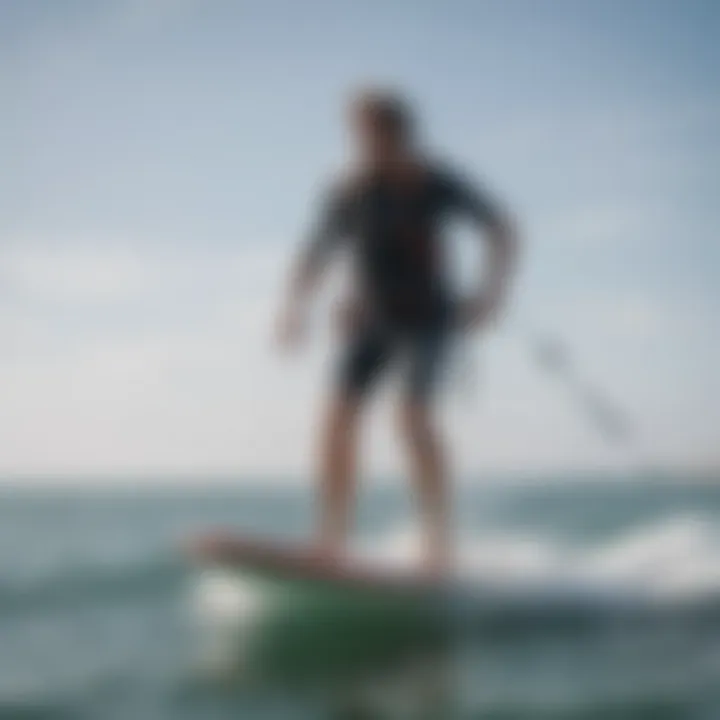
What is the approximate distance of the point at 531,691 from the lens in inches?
51.5

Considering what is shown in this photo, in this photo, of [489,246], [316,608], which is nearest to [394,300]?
[489,246]

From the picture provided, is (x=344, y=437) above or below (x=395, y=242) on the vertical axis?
below

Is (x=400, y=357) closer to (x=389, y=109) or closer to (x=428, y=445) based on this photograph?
(x=428, y=445)

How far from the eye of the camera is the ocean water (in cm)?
129

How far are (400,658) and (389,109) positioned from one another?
0.69 meters

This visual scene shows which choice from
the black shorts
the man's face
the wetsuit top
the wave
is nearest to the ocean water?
the wave

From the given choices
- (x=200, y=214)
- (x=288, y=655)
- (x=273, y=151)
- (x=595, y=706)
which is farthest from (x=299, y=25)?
(x=595, y=706)

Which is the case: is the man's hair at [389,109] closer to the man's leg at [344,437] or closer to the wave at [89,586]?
the man's leg at [344,437]

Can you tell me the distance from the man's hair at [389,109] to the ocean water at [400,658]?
47 centimetres

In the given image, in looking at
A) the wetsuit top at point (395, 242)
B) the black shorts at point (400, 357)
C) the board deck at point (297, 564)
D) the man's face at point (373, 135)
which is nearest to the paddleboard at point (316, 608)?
the board deck at point (297, 564)

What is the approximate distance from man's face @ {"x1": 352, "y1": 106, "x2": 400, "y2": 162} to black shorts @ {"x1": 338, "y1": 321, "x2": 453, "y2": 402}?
0.22 meters

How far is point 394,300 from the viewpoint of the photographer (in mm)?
1365

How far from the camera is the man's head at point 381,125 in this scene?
1.39 metres

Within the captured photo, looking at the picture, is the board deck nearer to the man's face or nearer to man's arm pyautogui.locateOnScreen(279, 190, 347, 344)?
man's arm pyautogui.locateOnScreen(279, 190, 347, 344)
